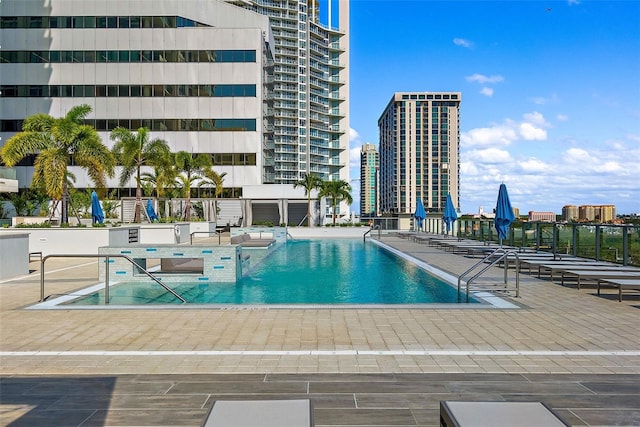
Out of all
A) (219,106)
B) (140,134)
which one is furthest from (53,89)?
(140,134)

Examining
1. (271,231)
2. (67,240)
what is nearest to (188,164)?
(271,231)

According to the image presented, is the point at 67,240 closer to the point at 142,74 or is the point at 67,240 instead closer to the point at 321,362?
the point at 321,362

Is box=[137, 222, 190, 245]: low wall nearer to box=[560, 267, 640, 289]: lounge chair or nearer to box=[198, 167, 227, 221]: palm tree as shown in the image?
box=[198, 167, 227, 221]: palm tree

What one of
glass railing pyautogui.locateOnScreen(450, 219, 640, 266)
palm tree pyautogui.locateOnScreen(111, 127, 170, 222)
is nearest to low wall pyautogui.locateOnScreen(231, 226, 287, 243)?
palm tree pyautogui.locateOnScreen(111, 127, 170, 222)

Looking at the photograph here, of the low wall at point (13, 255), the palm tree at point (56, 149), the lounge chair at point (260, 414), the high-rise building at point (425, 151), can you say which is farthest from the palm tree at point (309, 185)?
the high-rise building at point (425, 151)

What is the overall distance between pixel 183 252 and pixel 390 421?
9.56m

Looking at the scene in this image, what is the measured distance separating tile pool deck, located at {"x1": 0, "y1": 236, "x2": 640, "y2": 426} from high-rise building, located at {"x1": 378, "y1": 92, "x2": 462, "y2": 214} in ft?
421

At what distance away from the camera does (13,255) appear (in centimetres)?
1239

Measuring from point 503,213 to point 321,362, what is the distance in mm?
12784

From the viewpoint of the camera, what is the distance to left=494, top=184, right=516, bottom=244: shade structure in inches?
624

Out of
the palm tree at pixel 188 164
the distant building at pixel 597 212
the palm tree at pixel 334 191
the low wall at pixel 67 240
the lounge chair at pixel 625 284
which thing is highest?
the palm tree at pixel 188 164

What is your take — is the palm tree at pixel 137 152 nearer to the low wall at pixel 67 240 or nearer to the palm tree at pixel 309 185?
the low wall at pixel 67 240

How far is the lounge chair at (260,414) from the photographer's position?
227 cm

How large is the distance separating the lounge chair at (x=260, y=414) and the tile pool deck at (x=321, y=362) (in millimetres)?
1117
